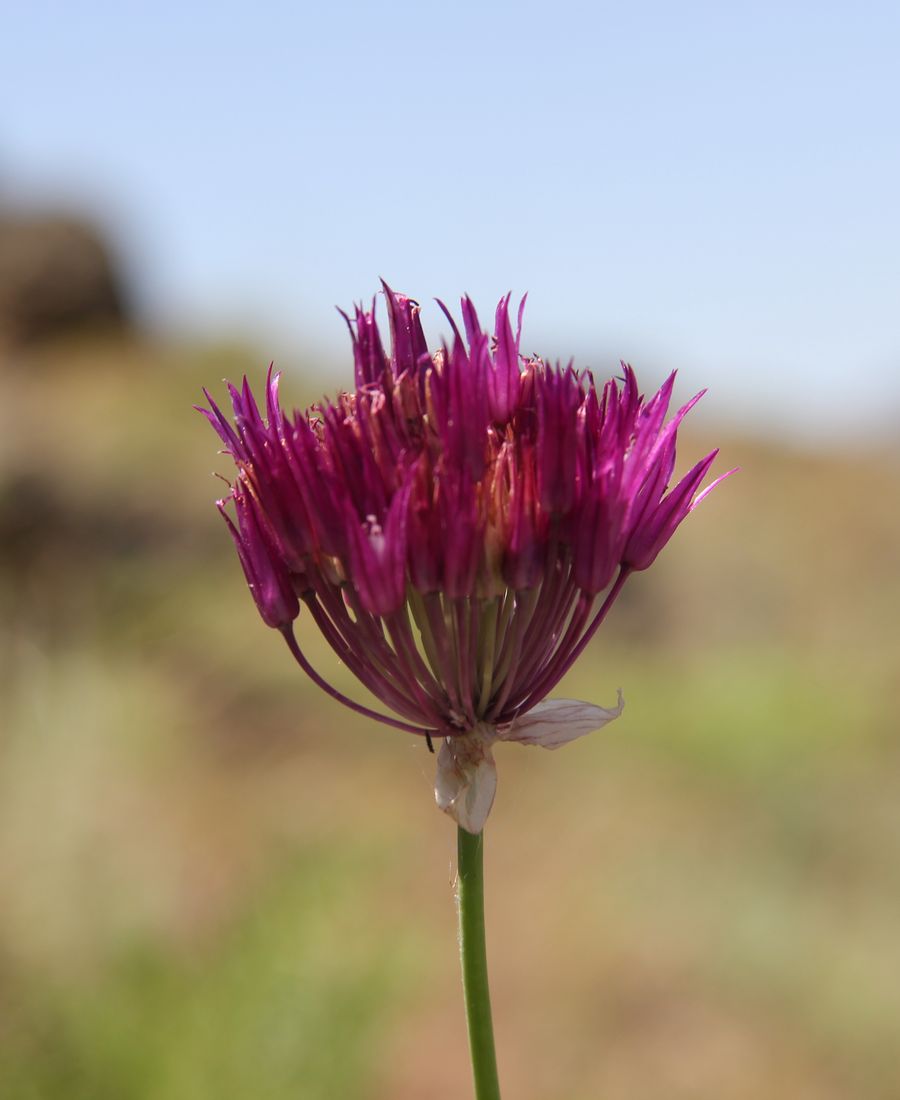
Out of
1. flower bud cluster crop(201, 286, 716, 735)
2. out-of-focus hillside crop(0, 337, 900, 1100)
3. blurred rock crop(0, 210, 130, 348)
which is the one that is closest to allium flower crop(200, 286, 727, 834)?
flower bud cluster crop(201, 286, 716, 735)

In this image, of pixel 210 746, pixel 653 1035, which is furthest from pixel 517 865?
pixel 210 746

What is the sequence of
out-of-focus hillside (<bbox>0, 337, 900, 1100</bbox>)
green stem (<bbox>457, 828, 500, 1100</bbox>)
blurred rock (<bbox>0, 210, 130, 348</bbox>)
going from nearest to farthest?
green stem (<bbox>457, 828, 500, 1100</bbox>) < out-of-focus hillside (<bbox>0, 337, 900, 1100</bbox>) < blurred rock (<bbox>0, 210, 130, 348</bbox>)

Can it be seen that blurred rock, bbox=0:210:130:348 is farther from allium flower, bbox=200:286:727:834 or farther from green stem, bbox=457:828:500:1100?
green stem, bbox=457:828:500:1100

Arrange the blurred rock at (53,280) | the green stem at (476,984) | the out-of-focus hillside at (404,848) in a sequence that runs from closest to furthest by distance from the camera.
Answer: the green stem at (476,984) → the out-of-focus hillside at (404,848) → the blurred rock at (53,280)

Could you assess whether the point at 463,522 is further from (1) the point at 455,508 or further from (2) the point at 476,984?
(2) the point at 476,984

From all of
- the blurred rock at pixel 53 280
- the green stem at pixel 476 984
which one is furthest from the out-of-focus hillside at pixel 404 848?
the blurred rock at pixel 53 280

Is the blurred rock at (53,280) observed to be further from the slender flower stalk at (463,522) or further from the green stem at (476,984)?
the green stem at (476,984)

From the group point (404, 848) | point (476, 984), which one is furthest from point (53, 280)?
point (476, 984)
